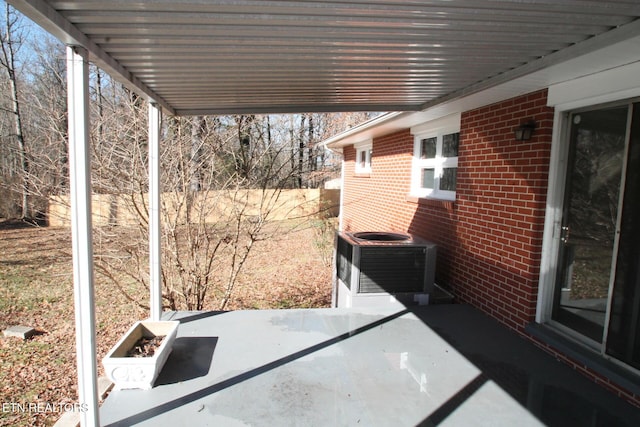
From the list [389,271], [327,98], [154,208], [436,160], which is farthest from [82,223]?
[436,160]

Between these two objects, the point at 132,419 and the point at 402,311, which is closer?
the point at 132,419

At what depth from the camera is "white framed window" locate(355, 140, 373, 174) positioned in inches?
358

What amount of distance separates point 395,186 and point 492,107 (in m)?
2.97

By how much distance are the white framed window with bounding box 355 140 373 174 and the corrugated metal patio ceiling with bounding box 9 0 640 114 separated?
5.39 metres

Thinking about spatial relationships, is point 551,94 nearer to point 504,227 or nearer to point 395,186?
point 504,227

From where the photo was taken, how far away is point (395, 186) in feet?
23.4

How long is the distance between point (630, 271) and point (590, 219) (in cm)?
52

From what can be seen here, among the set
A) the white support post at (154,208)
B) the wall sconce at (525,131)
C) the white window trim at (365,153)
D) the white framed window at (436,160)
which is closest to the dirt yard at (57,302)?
the white support post at (154,208)

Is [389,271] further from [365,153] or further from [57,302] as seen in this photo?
[57,302]

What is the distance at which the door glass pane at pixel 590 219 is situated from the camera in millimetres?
2961

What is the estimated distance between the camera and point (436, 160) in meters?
5.78

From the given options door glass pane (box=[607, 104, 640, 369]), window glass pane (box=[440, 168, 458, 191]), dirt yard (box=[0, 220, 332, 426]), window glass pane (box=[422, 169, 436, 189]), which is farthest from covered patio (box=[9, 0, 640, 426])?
window glass pane (box=[422, 169, 436, 189])

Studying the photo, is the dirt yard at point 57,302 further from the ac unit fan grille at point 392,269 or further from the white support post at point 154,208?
the ac unit fan grille at point 392,269

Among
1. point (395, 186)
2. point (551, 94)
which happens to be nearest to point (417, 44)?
point (551, 94)
